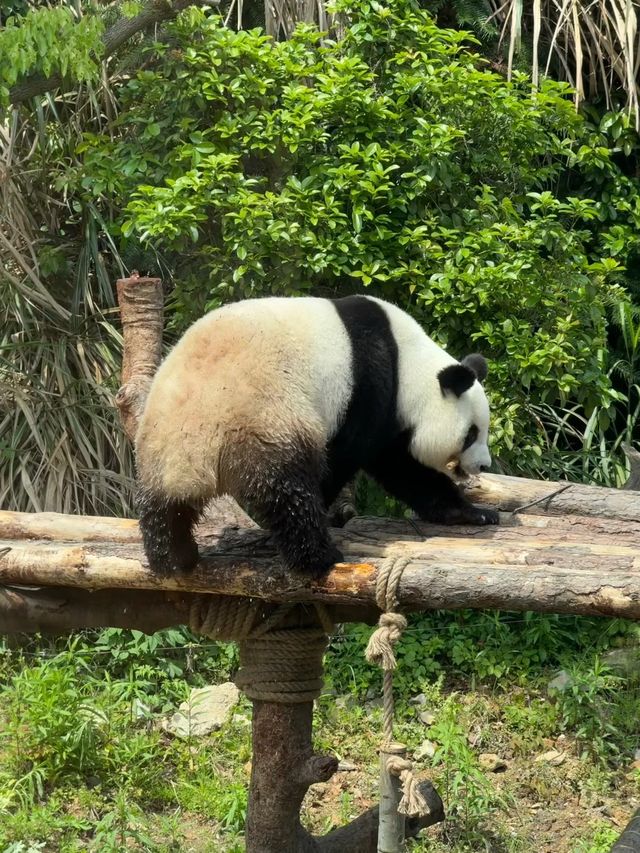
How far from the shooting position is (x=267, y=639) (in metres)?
3.51

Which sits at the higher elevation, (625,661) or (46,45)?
(46,45)

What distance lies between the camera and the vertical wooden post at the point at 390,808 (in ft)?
9.89

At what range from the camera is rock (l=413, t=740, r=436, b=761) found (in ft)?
17.1

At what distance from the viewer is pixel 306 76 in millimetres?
5516

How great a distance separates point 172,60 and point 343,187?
1.27m

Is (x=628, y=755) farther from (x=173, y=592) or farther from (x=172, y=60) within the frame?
(x=172, y=60)

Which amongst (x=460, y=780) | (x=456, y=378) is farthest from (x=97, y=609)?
(x=460, y=780)

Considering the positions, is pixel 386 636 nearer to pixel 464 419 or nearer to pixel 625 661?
pixel 464 419

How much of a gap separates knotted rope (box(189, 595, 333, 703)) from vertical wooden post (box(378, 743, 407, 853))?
535 mm

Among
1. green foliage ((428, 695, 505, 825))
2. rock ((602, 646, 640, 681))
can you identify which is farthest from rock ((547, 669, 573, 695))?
green foliage ((428, 695, 505, 825))

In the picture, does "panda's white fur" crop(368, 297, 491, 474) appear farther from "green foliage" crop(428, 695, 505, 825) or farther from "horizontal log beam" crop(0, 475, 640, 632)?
"green foliage" crop(428, 695, 505, 825)

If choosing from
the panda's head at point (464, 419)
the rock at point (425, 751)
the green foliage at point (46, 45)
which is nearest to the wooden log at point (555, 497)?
the panda's head at point (464, 419)

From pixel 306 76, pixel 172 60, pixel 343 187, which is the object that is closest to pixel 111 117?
pixel 172 60

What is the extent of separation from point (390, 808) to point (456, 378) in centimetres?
164
